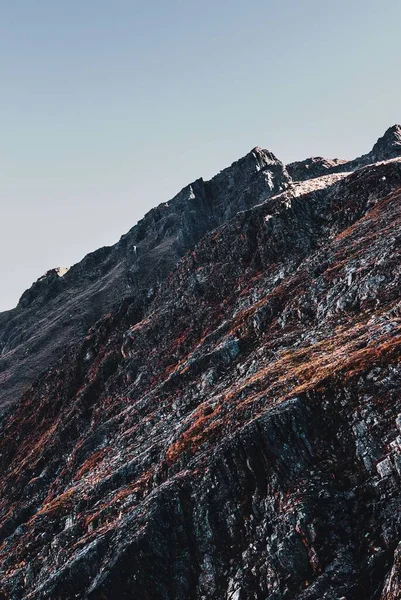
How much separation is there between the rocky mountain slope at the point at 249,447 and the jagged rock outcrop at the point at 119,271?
44750 millimetres

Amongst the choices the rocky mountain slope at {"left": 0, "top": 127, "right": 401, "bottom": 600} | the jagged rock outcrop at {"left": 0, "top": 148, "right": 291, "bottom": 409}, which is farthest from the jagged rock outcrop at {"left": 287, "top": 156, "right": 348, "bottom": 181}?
the rocky mountain slope at {"left": 0, "top": 127, "right": 401, "bottom": 600}

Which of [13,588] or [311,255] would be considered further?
[311,255]

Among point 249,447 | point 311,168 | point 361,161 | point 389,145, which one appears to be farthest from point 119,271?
point 249,447

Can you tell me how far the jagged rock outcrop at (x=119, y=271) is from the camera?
11121 centimetres

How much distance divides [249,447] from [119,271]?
381ft

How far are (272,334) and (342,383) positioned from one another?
1687 centimetres

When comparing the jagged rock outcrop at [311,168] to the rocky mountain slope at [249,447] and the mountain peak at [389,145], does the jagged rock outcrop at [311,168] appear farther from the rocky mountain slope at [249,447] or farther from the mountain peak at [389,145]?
the rocky mountain slope at [249,447]

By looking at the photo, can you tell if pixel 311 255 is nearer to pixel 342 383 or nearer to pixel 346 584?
pixel 342 383

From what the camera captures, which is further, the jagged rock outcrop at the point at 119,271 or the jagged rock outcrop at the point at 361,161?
the jagged rock outcrop at the point at 361,161

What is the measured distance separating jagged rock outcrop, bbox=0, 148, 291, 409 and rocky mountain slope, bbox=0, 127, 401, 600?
1762 inches

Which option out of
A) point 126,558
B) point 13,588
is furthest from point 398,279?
point 13,588

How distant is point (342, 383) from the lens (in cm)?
2442

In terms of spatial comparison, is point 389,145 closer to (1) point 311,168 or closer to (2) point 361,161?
(2) point 361,161

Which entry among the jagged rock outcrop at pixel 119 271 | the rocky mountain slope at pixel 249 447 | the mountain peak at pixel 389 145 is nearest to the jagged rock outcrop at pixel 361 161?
the mountain peak at pixel 389 145
